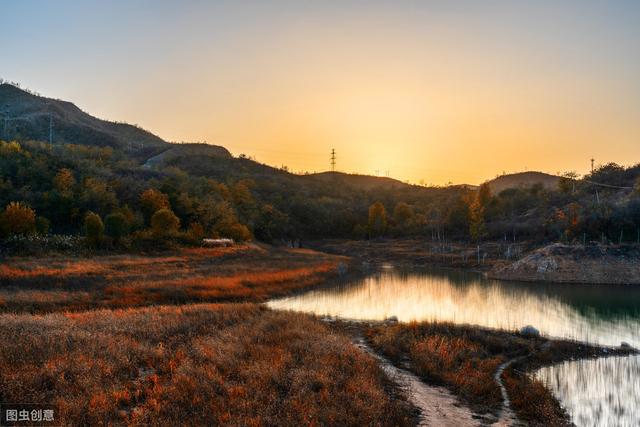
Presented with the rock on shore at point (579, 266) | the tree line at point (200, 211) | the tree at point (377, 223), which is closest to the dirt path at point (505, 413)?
the rock on shore at point (579, 266)

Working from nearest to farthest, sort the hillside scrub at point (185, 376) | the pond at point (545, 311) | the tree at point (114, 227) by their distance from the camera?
the hillside scrub at point (185, 376) → the pond at point (545, 311) → the tree at point (114, 227)

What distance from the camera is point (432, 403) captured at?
17188mm

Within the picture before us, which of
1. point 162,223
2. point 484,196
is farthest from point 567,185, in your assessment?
point 162,223

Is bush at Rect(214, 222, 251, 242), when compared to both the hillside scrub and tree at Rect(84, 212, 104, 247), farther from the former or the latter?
the hillside scrub

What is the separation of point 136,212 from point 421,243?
2937 inches

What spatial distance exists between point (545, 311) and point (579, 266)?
104ft

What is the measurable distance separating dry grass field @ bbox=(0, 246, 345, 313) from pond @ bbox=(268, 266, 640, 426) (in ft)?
15.7

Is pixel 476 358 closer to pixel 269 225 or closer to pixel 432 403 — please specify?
pixel 432 403

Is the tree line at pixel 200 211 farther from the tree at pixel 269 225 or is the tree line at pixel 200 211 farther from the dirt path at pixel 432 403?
the dirt path at pixel 432 403

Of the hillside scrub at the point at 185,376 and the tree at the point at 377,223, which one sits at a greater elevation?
the tree at the point at 377,223

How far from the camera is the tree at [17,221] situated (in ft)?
186

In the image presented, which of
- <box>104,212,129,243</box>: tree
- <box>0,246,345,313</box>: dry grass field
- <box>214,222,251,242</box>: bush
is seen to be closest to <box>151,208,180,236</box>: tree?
<box>104,212,129,243</box>: tree

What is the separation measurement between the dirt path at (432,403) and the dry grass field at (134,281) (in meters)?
24.1

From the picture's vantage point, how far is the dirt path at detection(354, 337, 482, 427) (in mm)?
15556
